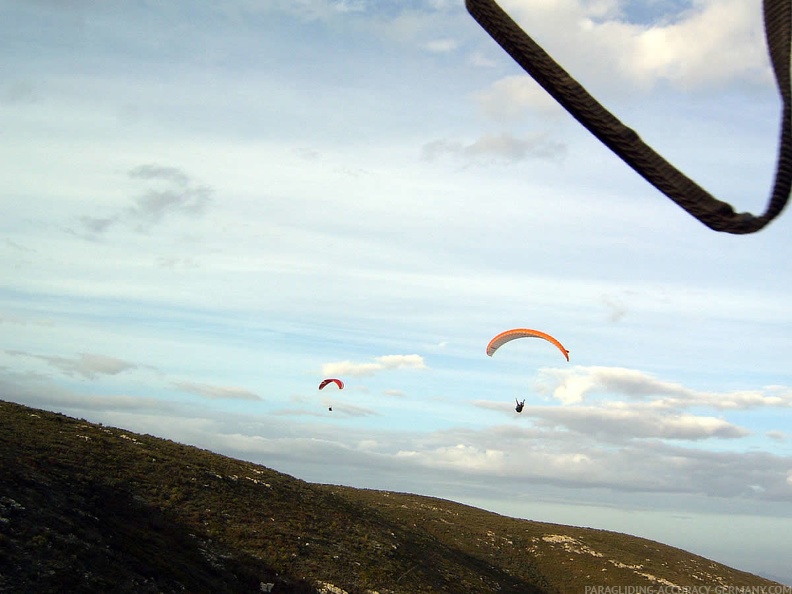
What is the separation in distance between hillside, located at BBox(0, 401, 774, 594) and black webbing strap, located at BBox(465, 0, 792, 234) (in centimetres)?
2585

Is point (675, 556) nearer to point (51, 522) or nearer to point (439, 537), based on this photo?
point (439, 537)

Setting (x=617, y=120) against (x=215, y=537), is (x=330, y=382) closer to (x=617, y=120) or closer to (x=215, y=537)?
(x=215, y=537)

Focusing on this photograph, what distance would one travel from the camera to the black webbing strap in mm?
4410

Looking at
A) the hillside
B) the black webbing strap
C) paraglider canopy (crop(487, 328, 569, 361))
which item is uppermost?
paraglider canopy (crop(487, 328, 569, 361))

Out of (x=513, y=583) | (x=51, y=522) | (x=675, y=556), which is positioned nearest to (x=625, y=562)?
(x=675, y=556)

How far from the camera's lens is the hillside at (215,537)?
28.6 m

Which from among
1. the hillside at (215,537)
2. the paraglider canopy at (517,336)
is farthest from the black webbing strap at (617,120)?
the paraglider canopy at (517,336)

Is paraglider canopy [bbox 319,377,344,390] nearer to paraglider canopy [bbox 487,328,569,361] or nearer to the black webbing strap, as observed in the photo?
paraglider canopy [bbox 487,328,569,361]

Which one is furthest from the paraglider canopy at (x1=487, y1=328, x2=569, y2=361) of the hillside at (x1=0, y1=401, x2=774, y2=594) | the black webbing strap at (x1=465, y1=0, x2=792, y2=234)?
the black webbing strap at (x1=465, y1=0, x2=792, y2=234)

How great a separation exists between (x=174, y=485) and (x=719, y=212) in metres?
45.7

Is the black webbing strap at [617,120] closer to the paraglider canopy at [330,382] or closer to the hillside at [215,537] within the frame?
the hillside at [215,537]

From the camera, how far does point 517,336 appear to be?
1866 inches

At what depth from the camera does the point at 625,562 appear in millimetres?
70312

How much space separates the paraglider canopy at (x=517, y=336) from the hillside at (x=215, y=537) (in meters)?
16.4
